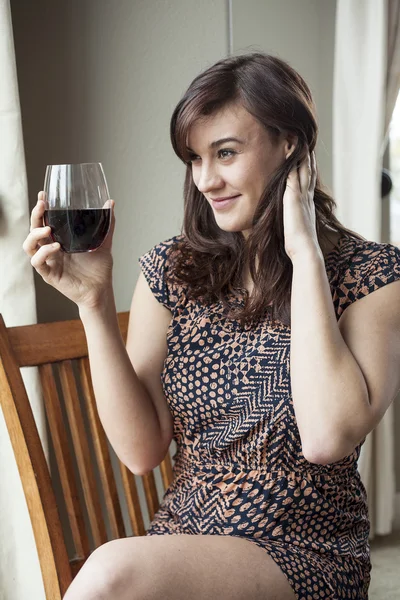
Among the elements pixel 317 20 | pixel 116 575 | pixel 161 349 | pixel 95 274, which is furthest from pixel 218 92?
pixel 317 20

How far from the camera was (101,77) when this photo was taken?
2.04m

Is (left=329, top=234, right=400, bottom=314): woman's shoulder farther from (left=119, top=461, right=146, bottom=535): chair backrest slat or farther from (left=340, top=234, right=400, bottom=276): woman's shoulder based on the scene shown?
(left=119, top=461, right=146, bottom=535): chair backrest slat

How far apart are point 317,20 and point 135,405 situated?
1.57 m

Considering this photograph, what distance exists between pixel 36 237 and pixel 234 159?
0.43m

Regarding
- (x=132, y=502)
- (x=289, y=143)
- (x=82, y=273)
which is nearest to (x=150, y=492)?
(x=132, y=502)

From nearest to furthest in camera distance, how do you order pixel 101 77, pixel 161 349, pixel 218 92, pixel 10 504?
pixel 218 92 < pixel 161 349 < pixel 10 504 < pixel 101 77

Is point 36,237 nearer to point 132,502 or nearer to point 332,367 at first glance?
point 332,367

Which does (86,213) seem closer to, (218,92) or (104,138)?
(218,92)

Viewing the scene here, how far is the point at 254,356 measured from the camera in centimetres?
143

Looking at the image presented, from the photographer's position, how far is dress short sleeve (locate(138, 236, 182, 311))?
1593 mm

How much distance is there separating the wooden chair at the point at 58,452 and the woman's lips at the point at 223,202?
1.31 feet

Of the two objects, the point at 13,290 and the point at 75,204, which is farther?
the point at 13,290

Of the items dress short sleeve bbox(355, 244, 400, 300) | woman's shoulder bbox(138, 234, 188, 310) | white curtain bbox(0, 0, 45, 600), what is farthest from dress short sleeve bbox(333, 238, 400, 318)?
white curtain bbox(0, 0, 45, 600)

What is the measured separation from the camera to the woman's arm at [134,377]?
1.42 metres
